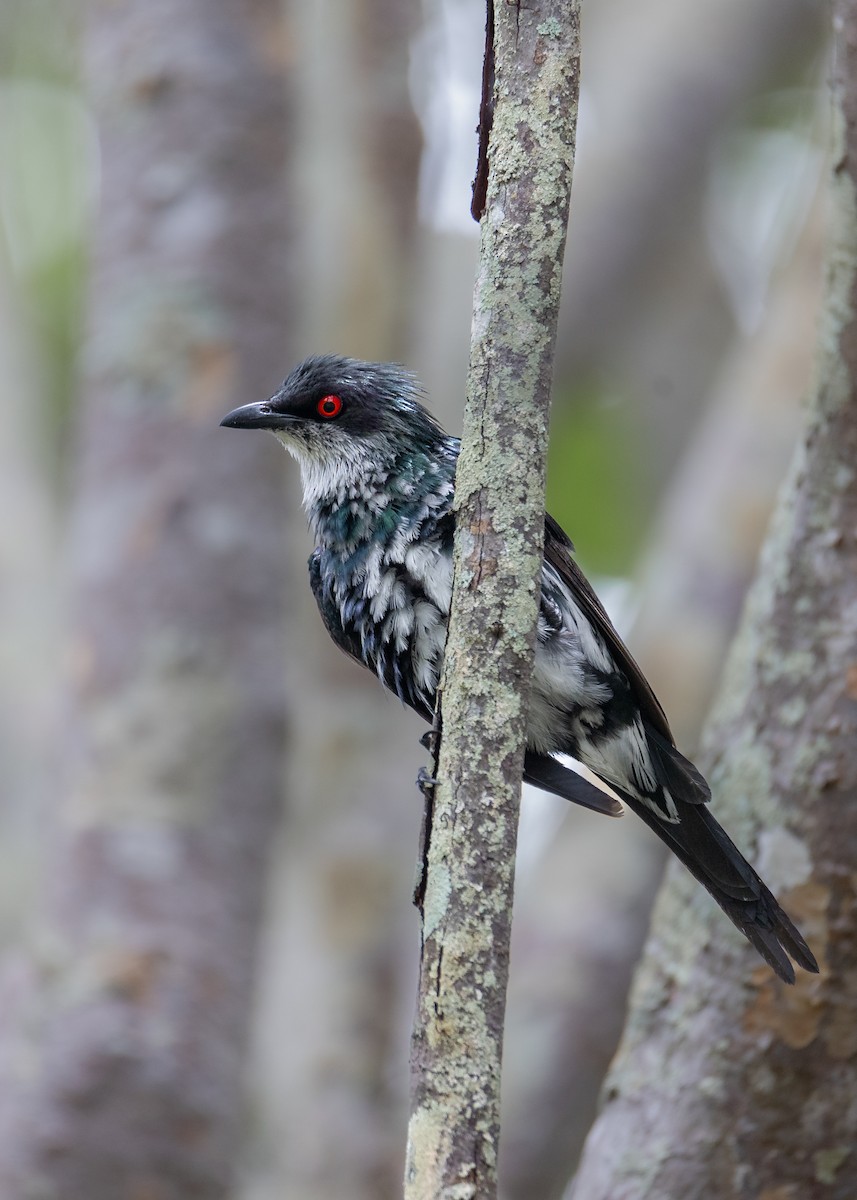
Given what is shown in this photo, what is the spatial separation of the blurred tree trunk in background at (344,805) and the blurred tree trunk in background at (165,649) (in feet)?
0.90

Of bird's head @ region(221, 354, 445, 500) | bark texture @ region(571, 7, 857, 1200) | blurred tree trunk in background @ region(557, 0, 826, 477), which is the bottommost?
bark texture @ region(571, 7, 857, 1200)

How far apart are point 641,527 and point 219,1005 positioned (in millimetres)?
4922

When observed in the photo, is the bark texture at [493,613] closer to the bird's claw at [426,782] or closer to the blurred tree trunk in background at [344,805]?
the bird's claw at [426,782]

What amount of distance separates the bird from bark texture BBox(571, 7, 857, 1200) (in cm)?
13

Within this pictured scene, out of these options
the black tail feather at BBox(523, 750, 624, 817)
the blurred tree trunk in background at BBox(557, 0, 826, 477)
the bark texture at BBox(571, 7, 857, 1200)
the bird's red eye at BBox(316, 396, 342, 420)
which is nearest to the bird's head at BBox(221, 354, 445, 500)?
the bird's red eye at BBox(316, 396, 342, 420)

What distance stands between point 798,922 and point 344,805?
2826mm

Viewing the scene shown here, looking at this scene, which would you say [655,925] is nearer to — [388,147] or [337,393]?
[337,393]

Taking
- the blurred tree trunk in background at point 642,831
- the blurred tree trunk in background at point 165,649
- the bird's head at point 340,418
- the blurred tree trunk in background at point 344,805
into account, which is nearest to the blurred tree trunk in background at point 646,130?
the blurred tree trunk in background at point 344,805

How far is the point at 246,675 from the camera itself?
209 inches

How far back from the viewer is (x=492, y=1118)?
222cm

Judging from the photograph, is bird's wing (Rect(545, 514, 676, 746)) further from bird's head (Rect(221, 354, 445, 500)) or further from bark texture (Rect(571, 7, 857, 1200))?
bird's head (Rect(221, 354, 445, 500))

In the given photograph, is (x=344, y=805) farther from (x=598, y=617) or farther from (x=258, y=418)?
(x=598, y=617)

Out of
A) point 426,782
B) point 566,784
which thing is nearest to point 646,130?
point 566,784

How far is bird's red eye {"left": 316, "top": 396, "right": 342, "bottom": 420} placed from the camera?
4.17 m
